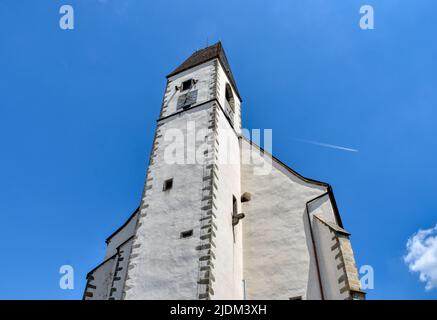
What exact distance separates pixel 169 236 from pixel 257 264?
359 centimetres

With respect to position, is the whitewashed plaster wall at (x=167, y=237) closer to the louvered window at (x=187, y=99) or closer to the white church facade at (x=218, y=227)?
the white church facade at (x=218, y=227)

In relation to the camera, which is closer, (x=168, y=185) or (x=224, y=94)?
(x=168, y=185)

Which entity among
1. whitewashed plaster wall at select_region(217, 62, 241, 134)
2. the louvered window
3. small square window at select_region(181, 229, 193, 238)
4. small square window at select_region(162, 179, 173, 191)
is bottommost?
small square window at select_region(181, 229, 193, 238)

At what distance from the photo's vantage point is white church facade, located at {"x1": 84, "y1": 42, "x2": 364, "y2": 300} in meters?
10.6

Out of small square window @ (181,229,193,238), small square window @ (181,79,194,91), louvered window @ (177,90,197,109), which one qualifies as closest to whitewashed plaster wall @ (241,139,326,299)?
small square window @ (181,229,193,238)

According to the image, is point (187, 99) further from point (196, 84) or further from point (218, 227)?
point (218, 227)

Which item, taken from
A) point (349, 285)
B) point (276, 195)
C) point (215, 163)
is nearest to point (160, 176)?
point (215, 163)

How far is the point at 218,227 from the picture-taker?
11.4 metres

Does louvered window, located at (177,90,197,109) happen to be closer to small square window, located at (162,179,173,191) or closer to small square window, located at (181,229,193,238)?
small square window, located at (162,179,173,191)

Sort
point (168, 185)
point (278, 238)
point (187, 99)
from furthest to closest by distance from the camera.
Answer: point (187, 99)
point (278, 238)
point (168, 185)

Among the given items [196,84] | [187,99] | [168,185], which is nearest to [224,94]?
[196,84]

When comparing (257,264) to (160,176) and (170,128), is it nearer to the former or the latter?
(160,176)

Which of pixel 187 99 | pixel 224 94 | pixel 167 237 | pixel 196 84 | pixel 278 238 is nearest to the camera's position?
pixel 167 237

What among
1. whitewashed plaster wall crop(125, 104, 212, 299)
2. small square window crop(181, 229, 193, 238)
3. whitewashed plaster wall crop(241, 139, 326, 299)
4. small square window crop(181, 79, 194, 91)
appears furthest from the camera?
small square window crop(181, 79, 194, 91)
